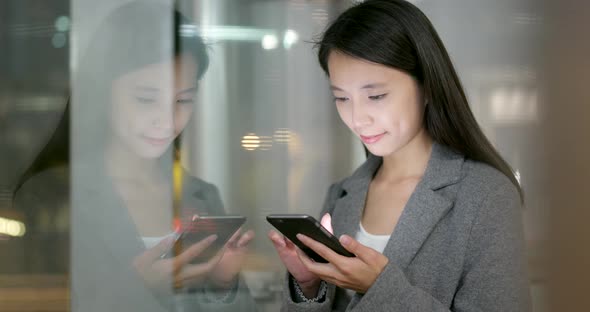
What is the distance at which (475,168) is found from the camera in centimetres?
181

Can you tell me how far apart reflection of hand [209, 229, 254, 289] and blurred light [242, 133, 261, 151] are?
20 cm

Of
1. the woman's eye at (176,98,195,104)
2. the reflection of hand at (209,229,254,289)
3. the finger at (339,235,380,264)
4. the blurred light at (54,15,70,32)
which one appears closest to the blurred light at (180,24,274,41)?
the woman's eye at (176,98,195,104)

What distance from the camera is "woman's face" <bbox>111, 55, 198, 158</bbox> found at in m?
1.77

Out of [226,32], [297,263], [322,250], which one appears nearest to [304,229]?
[322,250]

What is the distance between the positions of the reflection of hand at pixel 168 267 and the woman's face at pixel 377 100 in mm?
446

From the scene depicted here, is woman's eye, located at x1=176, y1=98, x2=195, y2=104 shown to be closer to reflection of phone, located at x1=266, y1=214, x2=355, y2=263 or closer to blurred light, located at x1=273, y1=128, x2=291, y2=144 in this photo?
blurred light, located at x1=273, y1=128, x2=291, y2=144

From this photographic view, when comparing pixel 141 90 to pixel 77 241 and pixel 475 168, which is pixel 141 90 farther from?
pixel 475 168

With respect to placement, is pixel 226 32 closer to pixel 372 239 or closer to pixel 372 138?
pixel 372 138

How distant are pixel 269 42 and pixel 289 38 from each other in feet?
0.24

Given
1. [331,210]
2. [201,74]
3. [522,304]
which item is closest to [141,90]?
[201,74]

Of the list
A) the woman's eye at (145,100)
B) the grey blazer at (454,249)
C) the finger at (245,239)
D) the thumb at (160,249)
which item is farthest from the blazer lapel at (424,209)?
the woman's eye at (145,100)

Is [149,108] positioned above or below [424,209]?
above

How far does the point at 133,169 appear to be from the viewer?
5.87 feet

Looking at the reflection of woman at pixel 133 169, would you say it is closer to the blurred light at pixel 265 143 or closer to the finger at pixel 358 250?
the blurred light at pixel 265 143
